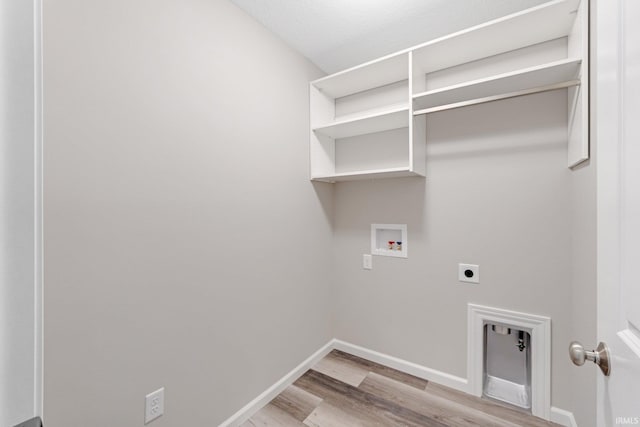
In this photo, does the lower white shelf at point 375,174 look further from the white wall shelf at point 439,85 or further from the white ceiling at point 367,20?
→ the white ceiling at point 367,20

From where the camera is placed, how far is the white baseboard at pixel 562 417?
60.3 inches

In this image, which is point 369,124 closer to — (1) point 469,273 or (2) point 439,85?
(2) point 439,85

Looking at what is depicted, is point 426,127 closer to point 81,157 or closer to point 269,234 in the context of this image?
point 269,234

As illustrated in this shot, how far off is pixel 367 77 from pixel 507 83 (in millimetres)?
935

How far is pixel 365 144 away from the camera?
2.28 m

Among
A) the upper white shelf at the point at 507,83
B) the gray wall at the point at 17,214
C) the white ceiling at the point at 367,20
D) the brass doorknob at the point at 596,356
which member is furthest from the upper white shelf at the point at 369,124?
the gray wall at the point at 17,214

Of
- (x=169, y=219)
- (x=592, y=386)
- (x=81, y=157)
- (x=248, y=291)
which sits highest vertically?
(x=81, y=157)

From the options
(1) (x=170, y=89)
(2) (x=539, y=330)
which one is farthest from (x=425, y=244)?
(1) (x=170, y=89)

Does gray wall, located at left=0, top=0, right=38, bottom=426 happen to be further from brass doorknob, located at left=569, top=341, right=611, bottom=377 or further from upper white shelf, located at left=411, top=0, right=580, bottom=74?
upper white shelf, located at left=411, top=0, right=580, bottom=74

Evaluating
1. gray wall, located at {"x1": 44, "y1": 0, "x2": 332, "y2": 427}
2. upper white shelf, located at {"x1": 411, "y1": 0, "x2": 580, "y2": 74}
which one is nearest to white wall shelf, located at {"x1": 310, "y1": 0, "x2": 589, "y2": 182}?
upper white shelf, located at {"x1": 411, "y1": 0, "x2": 580, "y2": 74}

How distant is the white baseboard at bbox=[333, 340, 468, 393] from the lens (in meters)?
1.88

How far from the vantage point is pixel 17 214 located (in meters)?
0.89

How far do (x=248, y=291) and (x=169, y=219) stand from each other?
26.7 inches

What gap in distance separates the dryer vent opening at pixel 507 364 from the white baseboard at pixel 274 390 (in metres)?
1.25
